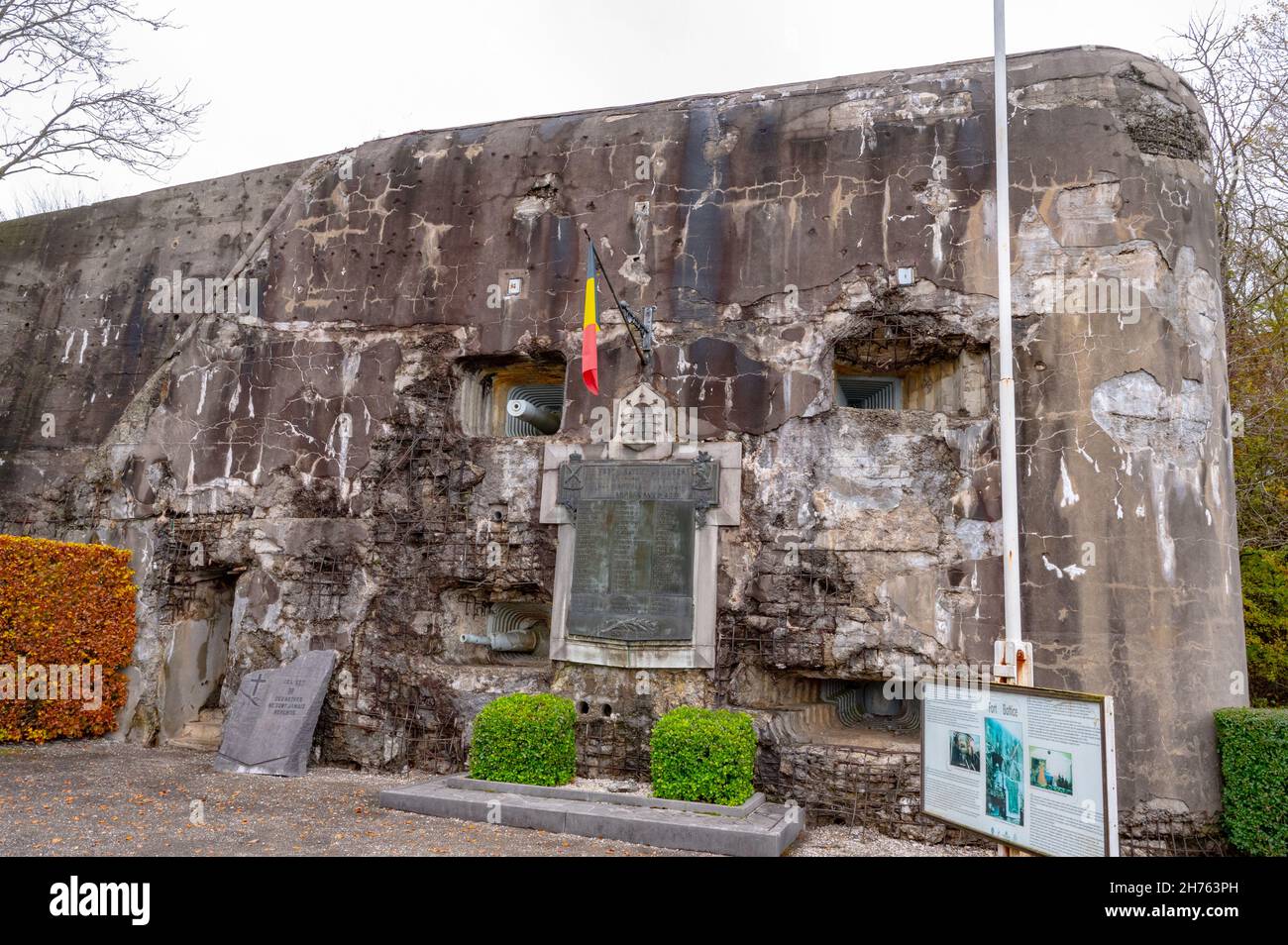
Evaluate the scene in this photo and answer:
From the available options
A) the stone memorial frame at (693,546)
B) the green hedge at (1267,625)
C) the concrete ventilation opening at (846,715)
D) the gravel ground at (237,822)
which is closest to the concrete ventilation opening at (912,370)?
the stone memorial frame at (693,546)

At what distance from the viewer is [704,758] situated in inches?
310

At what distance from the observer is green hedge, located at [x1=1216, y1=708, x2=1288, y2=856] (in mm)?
7547

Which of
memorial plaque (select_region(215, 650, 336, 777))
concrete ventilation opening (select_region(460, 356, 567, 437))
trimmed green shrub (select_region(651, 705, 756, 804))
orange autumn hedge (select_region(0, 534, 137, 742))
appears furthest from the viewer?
concrete ventilation opening (select_region(460, 356, 567, 437))

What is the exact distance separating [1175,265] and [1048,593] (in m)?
3.40

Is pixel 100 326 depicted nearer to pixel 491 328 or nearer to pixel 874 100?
pixel 491 328

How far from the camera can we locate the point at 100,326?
1327 cm

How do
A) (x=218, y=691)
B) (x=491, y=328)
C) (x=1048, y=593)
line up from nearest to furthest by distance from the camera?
(x=1048, y=593), (x=491, y=328), (x=218, y=691)

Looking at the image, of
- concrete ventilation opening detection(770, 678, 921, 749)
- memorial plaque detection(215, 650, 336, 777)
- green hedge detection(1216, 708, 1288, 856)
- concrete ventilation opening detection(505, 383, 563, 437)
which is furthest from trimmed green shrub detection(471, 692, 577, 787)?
green hedge detection(1216, 708, 1288, 856)

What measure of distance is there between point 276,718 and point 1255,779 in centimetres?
930

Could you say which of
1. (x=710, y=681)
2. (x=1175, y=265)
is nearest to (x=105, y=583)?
(x=710, y=681)

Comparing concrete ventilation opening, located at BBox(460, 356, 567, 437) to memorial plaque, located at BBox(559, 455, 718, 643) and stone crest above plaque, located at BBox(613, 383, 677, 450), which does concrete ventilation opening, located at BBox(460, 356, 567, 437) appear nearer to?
stone crest above plaque, located at BBox(613, 383, 677, 450)

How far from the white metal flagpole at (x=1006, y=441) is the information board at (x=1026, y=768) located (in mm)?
499

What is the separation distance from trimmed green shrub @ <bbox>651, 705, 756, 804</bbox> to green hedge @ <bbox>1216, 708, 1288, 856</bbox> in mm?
4068
